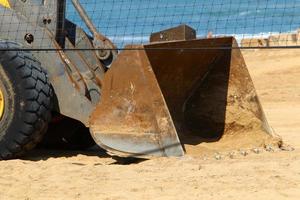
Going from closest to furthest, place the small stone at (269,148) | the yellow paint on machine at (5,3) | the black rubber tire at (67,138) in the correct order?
the small stone at (269,148) < the yellow paint on machine at (5,3) < the black rubber tire at (67,138)

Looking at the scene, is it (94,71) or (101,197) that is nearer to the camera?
(101,197)

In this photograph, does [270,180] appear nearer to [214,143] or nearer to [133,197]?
[133,197]

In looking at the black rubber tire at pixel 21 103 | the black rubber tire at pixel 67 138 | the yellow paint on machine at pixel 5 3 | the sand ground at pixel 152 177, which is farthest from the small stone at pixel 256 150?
the yellow paint on machine at pixel 5 3

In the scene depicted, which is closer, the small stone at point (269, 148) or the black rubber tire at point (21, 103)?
the black rubber tire at point (21, 103)

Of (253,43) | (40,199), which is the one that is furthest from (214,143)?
(253,43)

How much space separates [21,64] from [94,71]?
892 mm

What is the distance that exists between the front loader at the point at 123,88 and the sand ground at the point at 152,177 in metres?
0.29

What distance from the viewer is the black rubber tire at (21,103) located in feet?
20.9

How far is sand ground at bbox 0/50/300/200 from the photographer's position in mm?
5094

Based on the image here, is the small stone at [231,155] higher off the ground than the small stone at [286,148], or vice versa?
the small stone at [286,148]

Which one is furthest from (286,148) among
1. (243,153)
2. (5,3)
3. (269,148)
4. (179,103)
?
(5,3)

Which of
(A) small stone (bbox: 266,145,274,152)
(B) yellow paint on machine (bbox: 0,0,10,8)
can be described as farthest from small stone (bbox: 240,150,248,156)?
(B) yellow paint on machine (bbox: 0,0,10,8)

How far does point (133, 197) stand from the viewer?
5.07 m

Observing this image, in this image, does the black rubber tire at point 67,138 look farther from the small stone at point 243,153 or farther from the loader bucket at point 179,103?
the small stone at point 243,153
